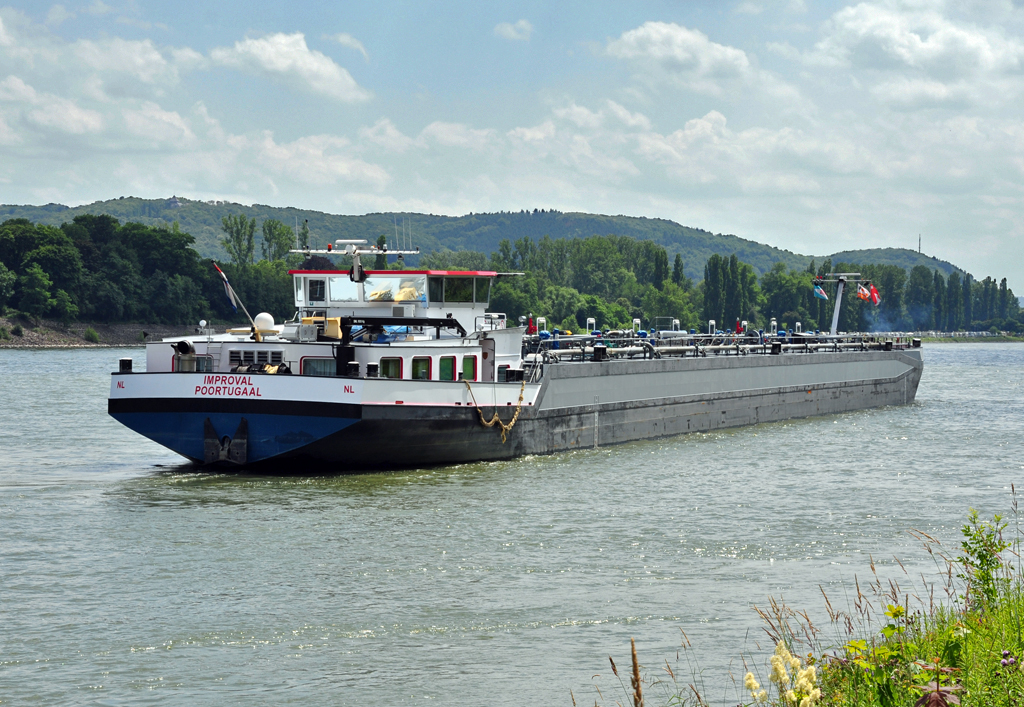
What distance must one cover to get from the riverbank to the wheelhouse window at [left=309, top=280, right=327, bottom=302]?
98.7 meters

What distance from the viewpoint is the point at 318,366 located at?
82.2ft

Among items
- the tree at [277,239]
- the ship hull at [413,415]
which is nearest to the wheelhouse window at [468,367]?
the ship hull at [413,415]

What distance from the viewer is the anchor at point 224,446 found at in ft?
79.0

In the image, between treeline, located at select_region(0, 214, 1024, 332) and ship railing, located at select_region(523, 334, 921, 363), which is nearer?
ship railing, located at select_region(523, 334, 921, 363)

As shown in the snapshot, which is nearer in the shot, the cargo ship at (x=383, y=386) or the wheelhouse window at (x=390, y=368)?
the cargo ship at (x=383, y=386)

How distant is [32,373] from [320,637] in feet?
215

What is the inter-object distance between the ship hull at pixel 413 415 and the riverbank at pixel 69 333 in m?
97.9

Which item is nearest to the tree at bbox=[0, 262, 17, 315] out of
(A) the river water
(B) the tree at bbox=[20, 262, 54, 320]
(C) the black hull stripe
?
(B) the tree at bbox=[20, 262, 54, 320]

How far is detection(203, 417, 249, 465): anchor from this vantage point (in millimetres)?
24078

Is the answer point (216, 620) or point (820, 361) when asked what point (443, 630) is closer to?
point (216, 620)

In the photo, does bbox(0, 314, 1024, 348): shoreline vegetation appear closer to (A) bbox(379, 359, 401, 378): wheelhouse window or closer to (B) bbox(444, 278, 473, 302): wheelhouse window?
(B) bbox(444, 278, 473, 302): wheelhouse window

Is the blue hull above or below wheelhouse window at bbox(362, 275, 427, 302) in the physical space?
below

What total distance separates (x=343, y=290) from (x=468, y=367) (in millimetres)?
4520

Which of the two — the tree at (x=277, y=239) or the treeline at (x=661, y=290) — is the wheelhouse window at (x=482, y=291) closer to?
the treeline at (x=661, y=290)
